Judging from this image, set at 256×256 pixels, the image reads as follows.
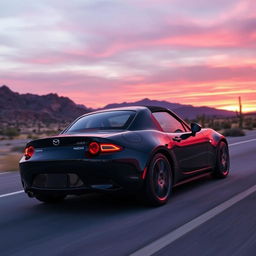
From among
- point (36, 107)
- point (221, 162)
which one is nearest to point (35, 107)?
point (36, 107)

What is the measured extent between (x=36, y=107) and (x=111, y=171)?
159601mm

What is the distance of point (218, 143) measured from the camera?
10.4 metres

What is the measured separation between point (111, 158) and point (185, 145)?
6.77 feet

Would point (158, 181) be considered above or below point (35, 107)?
below

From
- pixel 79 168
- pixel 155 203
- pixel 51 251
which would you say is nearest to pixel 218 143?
pixel 155 203

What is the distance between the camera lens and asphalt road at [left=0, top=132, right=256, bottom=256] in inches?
213

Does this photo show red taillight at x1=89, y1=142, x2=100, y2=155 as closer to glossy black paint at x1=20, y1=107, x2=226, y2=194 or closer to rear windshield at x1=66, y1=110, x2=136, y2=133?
glossy black paint at x1=20, y1=107, x2=226, y2=194

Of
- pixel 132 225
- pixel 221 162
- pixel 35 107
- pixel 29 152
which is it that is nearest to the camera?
pixel 132 225

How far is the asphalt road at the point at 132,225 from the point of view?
540 centimetres

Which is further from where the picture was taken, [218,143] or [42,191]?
[218,143]

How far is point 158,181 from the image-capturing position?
7695 millimetres

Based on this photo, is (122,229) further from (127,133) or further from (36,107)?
(36,107)

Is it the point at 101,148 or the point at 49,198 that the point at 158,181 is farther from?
the point at 49,198

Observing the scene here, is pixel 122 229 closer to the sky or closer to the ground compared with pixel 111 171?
closer to the ground
